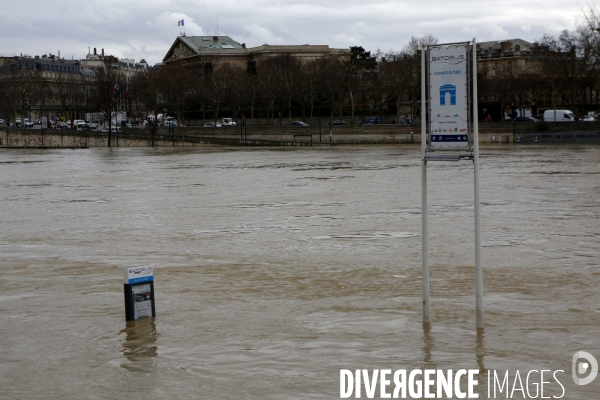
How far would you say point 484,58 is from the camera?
130 m

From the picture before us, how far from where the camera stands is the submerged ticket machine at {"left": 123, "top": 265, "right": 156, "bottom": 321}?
30.8 feet

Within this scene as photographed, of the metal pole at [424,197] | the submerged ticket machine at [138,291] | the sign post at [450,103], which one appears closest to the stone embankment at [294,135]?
the metal pole at [424,197]

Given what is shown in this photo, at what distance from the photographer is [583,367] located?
7.72 meters

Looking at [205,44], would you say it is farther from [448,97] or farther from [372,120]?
[448,97]

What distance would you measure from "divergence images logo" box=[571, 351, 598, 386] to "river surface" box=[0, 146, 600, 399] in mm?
81

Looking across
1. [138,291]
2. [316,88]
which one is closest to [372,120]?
[316,88]

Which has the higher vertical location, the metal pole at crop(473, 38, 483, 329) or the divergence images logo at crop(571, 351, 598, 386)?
the metal pole at crop(473, 38, 483, 329)

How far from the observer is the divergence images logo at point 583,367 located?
7368mm

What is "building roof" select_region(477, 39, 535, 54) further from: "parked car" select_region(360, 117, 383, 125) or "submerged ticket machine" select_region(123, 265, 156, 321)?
"submerged ticket machine" select_region(123, 265, 156, 321)

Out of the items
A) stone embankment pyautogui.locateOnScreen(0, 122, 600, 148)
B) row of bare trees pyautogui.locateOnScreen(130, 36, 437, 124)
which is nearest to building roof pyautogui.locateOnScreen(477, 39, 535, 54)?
row of bare trees pyautogui.locateOnScreen(130, 36, 437, 124)

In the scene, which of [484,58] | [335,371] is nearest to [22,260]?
[335,371]

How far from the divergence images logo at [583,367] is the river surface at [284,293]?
8 centimetres

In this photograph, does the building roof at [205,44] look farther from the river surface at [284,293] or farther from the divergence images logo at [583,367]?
the divergence images logo at [583,367]

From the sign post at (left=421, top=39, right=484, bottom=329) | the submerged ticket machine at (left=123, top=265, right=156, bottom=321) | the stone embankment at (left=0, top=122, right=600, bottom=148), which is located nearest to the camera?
the sign post at (left=421, top=39, right=484, bottom=329)
